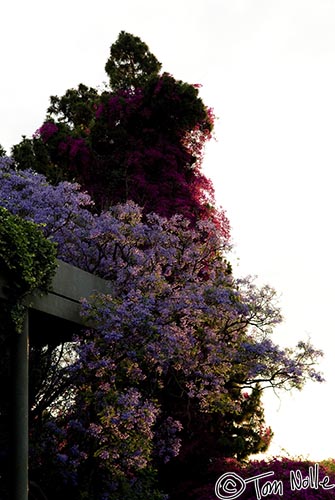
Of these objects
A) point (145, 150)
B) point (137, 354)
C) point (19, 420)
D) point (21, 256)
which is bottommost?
point (19, 420)

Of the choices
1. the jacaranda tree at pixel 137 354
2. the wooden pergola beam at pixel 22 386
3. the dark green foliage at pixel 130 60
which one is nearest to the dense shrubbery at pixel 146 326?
the jacaranda tree at pixel 137 354

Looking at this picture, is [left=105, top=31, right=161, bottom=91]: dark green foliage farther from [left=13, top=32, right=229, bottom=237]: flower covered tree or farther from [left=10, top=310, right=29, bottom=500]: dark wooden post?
[left=10, top=310, right=29, bottom=500]: dark wooden post

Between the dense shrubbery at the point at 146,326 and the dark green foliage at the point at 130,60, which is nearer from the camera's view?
the dense shrubbery at the point at 146,326

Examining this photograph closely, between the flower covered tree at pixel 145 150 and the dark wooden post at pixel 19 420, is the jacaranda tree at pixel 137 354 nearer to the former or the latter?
the dark wooden post at pixel 19 420

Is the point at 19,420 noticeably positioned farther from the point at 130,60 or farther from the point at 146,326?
the point at 130,60

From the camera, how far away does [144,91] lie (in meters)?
22.7

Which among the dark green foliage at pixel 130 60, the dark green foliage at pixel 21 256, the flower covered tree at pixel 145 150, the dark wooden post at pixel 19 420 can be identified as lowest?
the dark wooden post at pixel 19 420

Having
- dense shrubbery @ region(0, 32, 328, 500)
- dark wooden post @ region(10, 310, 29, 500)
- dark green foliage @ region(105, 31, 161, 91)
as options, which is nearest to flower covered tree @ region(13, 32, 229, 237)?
dense shrubbery @ region(0, 32, 328, 500)

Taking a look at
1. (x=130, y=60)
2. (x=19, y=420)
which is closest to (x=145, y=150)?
(x=130, y=60)

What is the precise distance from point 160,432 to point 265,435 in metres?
5.06

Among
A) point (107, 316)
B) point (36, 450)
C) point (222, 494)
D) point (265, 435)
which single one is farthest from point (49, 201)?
point (265, 435)

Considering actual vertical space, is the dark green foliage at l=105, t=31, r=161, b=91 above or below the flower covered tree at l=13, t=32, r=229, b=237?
above

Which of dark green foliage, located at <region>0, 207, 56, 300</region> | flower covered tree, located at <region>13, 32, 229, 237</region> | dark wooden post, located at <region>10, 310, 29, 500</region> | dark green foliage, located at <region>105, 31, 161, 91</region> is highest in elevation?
dark green foliage, located at <region>105, 31, 161, 91</region>

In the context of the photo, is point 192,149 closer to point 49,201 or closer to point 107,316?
point 49,201
